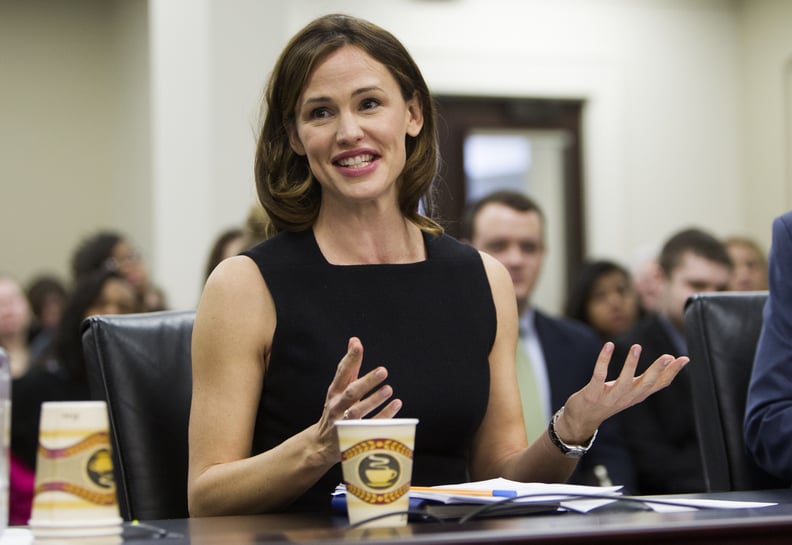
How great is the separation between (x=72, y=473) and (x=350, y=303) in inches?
28.1

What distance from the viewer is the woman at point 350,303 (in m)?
1.78

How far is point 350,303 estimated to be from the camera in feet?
6.23

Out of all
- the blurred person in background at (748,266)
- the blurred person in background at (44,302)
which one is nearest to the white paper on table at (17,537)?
the blurred person in background at (748,266)

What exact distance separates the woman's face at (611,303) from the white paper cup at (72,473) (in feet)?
13.2

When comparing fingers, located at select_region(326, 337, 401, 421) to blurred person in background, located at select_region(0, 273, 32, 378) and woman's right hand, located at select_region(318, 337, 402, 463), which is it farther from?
blurred person in background, located at select_region(0, 273, 32, 378)

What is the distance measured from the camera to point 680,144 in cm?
756

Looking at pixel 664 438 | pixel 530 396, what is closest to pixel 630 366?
pixel 530 396

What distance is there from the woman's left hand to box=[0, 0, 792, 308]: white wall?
4.61 meters

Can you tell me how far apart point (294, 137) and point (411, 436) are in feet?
2.60

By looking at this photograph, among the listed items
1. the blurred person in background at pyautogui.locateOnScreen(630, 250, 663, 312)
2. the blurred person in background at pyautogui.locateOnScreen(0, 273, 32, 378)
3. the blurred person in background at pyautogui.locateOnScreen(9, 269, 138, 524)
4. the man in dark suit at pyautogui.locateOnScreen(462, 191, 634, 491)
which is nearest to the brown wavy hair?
the man in dark suit at pyautogui.locateOnScreen(462, 191, 634, 491)

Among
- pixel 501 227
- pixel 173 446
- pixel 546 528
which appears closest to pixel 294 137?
pixel 173 446

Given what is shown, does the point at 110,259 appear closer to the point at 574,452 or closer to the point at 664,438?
the point at 664,438

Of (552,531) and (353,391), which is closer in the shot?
(552,531)

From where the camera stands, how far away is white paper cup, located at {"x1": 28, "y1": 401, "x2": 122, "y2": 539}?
1.25 meters
